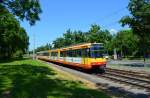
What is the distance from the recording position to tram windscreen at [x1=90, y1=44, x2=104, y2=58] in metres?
33.0

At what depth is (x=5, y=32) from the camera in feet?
241

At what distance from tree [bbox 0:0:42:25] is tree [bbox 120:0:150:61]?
18.9m

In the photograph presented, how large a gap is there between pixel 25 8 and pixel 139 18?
2192cm

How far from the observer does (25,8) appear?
91.2ft

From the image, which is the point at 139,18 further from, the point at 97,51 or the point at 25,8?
the point at 25,8

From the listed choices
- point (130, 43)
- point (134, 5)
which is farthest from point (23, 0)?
point (130, 43)

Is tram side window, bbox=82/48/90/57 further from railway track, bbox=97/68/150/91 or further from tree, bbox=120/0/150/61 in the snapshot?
tree, bbox=120/0/150/61

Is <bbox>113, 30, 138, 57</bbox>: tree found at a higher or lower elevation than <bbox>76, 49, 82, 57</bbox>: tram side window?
higher

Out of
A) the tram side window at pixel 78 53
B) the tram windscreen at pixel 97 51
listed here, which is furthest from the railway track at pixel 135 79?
the tram side window at pixel 78 53

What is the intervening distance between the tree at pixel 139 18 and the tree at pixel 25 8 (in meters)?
18.9

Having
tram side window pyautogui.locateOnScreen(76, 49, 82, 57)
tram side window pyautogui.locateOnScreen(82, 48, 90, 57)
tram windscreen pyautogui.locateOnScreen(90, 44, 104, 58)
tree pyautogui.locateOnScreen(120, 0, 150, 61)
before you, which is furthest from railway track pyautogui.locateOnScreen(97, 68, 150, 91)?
tree pyautogui.locateOnScreen(120, 0, 150, 61)

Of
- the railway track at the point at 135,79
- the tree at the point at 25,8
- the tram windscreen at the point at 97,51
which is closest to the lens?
the railway track at the point at 135,79

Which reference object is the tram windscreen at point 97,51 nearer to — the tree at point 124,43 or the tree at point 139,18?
the tree at point 139,18

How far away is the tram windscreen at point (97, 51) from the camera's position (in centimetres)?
3297
